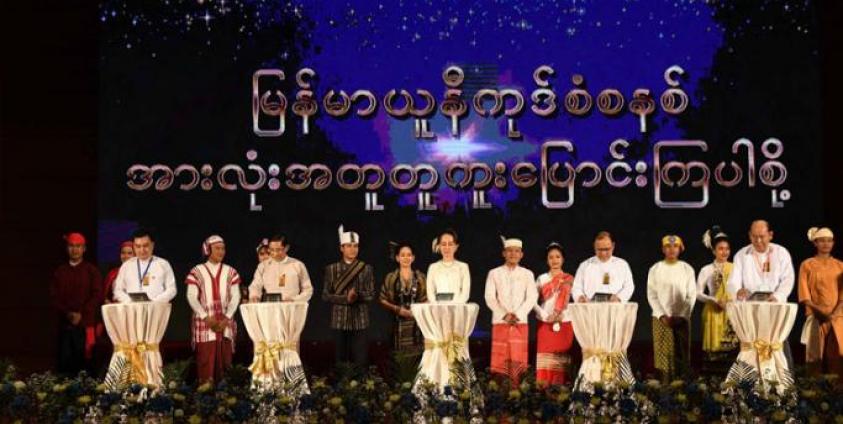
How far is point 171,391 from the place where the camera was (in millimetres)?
5496

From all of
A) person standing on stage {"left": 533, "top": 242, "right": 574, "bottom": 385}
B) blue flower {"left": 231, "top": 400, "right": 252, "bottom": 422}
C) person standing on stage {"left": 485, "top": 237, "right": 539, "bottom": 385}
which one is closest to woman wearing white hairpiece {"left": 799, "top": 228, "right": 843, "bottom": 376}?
person standing on stage {"left": 533, "top": 242, "right": 574, "bottom": 385}

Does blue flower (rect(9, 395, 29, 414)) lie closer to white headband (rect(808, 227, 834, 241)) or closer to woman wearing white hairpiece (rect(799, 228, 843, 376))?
woman wearing white hairpiece (rect(799, 228, 843, 376))

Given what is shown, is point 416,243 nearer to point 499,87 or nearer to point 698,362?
point 499,87

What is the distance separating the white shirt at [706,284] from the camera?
357 inches

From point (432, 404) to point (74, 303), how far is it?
499 centimetres

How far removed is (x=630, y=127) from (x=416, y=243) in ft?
6.75

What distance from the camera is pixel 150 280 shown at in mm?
8500

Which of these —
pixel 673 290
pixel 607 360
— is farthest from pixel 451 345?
pixel 673 290

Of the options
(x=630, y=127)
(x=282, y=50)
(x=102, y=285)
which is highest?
(x=282, y=50)

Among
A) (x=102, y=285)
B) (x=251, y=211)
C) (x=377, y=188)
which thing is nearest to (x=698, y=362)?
(x=377, y=188)

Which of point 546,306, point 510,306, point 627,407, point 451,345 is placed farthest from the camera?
point 546,306

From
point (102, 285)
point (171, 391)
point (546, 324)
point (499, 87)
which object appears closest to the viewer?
point (171, 391)

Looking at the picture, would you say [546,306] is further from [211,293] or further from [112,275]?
[112,275]

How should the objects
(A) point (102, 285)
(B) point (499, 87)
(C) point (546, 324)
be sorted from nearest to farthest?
(C) point (546, 324) → (A) point (102, 285) → (B) point (499, 87)
